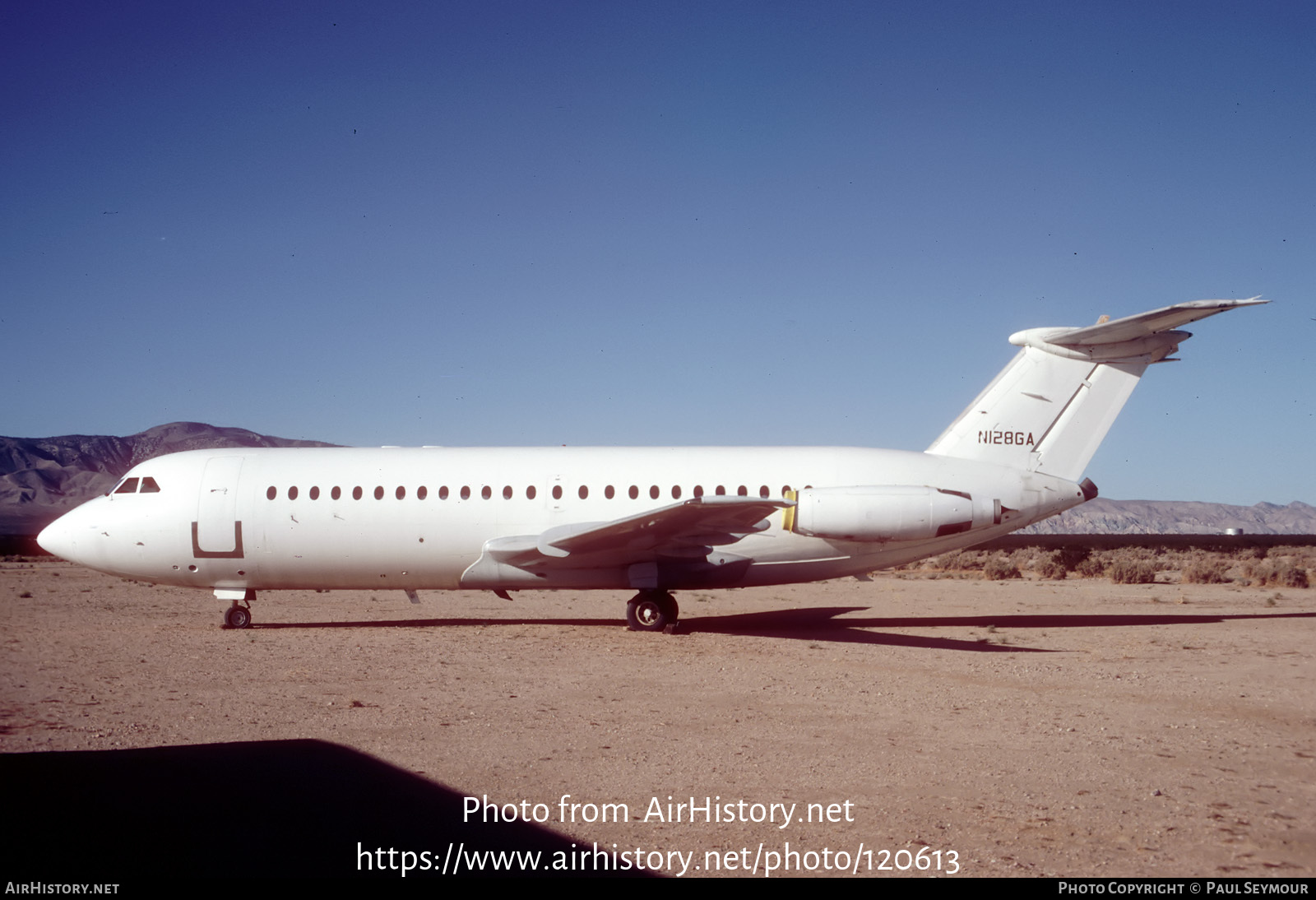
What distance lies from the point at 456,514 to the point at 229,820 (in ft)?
38.2

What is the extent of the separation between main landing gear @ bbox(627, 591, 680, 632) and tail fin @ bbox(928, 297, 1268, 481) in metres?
6.28

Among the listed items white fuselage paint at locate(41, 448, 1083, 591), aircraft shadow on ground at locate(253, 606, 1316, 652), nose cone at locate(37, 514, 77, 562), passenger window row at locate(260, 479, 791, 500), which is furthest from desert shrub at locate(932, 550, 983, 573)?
nose cone at locate(37, 514, 77, 562)

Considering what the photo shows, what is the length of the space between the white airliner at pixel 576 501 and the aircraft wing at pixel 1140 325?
5 cm

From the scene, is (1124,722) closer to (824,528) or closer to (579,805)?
(579,805)

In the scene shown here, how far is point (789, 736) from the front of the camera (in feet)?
27.0

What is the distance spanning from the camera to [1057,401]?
57.6ft

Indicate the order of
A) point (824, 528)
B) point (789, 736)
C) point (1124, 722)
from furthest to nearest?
point (824, 528)
point (1124, 722)
point (789, 736)

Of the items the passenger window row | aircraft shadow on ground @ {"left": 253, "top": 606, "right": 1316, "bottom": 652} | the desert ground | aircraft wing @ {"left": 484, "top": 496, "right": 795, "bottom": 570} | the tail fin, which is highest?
the tail fin

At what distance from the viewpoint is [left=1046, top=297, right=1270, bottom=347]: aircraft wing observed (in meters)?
15.3

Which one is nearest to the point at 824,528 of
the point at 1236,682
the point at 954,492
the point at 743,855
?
the point at 954,492

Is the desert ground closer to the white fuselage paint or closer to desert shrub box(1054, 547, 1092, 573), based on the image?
the white fuselage paint

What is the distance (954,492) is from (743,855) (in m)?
12.2

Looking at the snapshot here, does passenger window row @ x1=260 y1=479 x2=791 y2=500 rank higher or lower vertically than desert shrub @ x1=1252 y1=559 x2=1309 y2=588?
higher

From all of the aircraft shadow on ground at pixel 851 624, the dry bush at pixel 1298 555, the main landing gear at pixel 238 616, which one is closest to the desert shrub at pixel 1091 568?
the dry bush at pixel 1298 555
